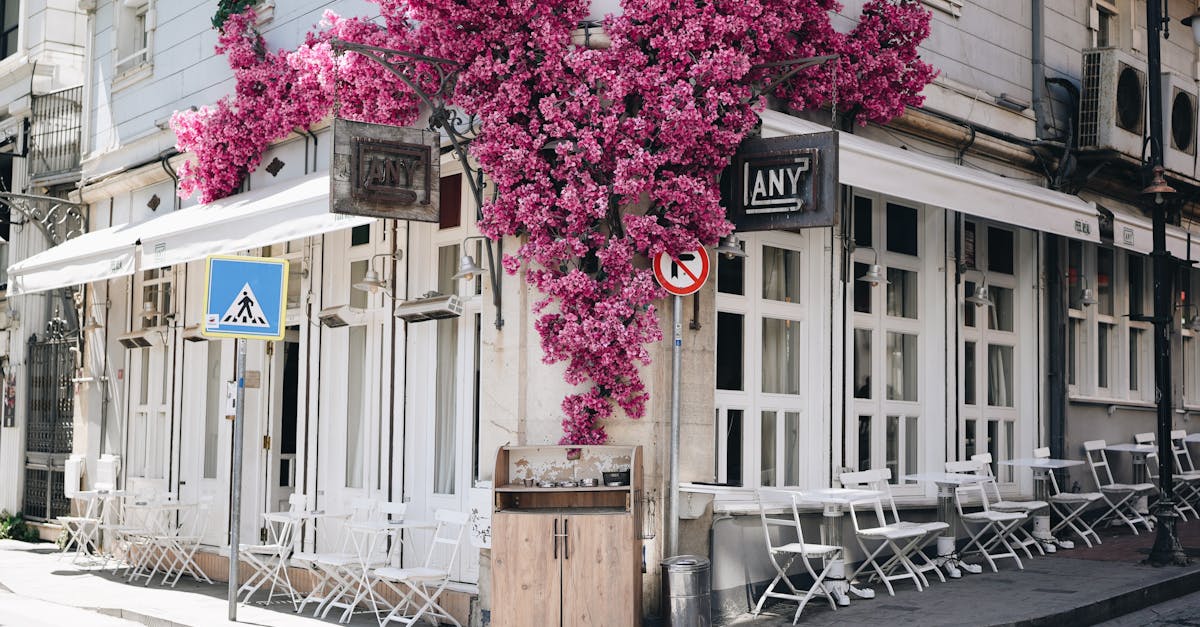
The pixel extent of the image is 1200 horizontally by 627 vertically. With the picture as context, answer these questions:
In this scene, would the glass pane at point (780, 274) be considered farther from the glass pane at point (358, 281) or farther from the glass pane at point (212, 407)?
the glass pane at point (212, 407)

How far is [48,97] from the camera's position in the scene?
1692 centimetres

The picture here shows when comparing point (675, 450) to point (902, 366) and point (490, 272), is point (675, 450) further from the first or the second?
point (902, 366)

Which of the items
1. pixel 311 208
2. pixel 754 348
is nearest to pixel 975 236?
pixel 754 348

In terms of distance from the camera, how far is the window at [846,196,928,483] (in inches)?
441

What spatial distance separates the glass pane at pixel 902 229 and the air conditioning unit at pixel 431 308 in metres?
4.11

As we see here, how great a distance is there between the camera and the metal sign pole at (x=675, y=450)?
8.88 meters

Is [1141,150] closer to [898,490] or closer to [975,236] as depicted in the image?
[975,236]

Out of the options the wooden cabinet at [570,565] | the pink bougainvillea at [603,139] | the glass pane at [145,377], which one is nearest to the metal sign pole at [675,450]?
the pink bougainvillea at [603,139]

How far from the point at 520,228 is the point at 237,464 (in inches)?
104

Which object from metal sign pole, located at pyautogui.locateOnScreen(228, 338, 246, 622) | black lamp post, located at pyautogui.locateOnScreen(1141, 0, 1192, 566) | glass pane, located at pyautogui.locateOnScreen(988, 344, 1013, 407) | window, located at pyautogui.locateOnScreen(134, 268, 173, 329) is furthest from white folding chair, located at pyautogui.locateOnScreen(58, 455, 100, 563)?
black lamp post, located at pyautogui.locateOnScreen(1141, 0, 1192, 566)

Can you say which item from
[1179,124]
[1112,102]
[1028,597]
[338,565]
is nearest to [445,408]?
[338,565]

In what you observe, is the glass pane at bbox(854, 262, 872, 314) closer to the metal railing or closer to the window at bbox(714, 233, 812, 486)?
the window at bbox(714, 233, 812, 486)

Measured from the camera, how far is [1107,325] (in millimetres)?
14852

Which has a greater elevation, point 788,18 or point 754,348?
point 788,18
